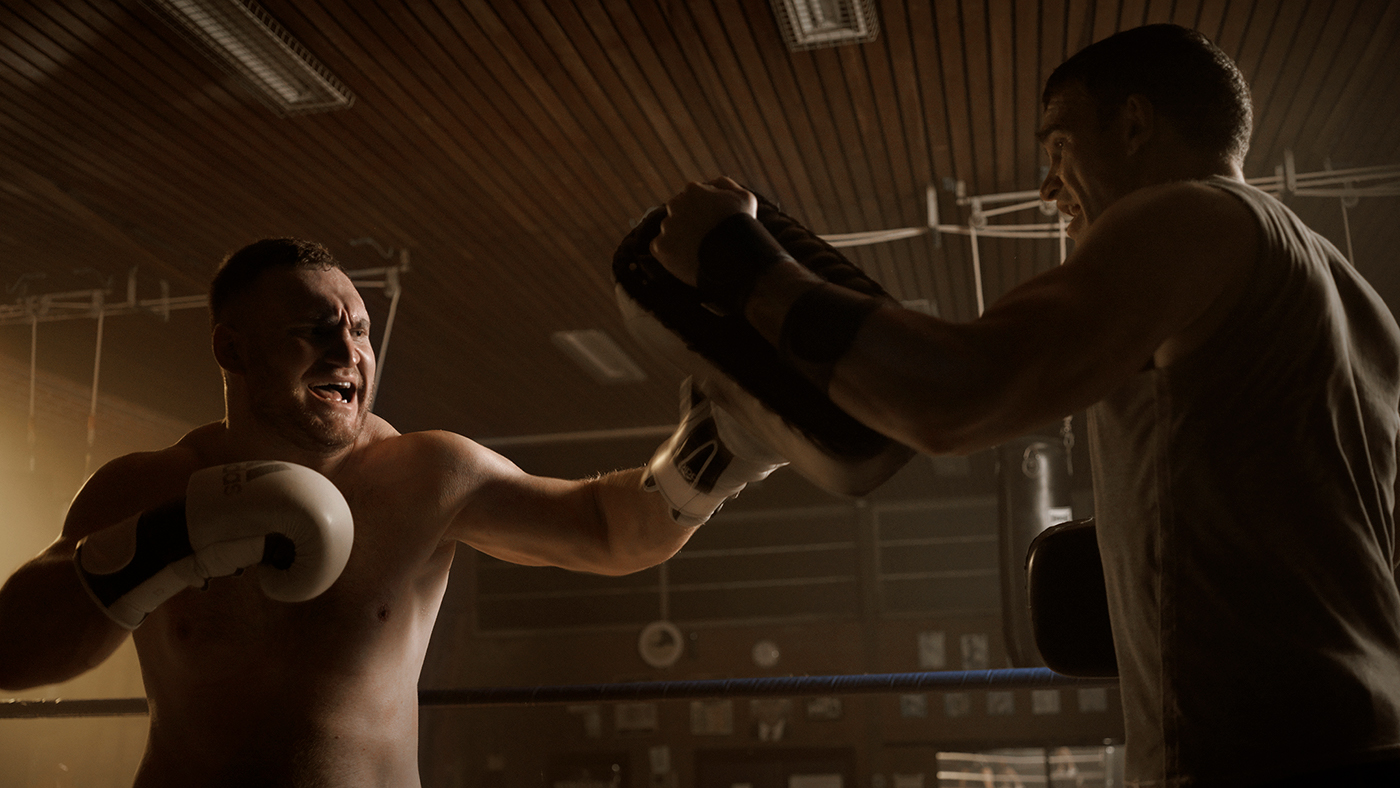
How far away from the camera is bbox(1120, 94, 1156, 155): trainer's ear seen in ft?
3.34

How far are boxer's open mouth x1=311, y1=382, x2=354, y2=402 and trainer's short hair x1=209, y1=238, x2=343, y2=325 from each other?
22 cm

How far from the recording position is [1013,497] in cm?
711

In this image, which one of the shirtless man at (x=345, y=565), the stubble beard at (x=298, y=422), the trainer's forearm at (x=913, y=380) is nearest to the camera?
the trainer's forearm at (x=913, y=380)

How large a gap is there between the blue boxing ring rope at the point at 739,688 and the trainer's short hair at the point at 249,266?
75 centimetres

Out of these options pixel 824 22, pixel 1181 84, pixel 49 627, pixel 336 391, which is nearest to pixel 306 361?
pixel 336 391

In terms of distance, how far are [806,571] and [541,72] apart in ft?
27.9

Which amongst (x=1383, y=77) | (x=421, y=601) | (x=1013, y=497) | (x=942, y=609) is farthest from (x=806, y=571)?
(x=421, y=601)

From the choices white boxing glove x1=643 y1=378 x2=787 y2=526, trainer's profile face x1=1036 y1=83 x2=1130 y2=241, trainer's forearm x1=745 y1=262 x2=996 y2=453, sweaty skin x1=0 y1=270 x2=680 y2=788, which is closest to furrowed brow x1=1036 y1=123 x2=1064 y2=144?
trainer's profile face x1=1036 y1=83 x2=1130 y2=241

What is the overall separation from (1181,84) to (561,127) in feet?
12.7

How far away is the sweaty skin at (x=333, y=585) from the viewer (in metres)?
1.40

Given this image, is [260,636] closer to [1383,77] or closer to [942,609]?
[1383,77]

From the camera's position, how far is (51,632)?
1.33 metres

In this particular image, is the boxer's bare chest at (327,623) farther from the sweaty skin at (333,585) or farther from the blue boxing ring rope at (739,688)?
the blue boxing ring rope at (739,688)

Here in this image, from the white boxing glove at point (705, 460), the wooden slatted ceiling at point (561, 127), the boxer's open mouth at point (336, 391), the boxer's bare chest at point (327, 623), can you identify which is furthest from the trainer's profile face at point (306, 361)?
the wooden slatted ceiling at point (561, 127)
